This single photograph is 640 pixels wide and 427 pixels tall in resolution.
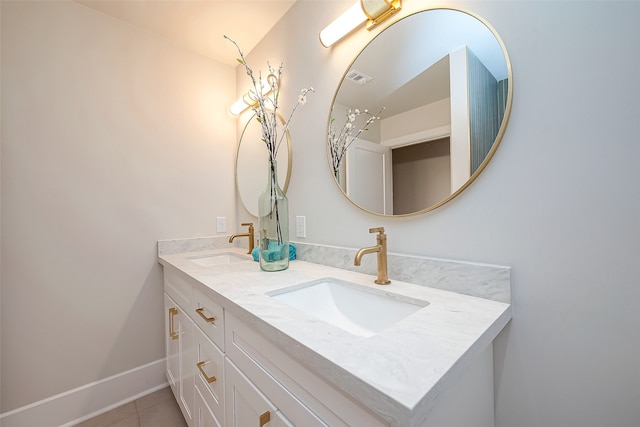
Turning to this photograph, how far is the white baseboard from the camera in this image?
1.27m

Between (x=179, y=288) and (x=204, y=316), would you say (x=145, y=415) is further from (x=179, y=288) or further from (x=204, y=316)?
(x=204, y=316)

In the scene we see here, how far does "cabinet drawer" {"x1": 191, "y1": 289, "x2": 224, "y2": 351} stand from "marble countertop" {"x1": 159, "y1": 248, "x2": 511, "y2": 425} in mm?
88

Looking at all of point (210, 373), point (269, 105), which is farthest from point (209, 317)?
point (269, 105)

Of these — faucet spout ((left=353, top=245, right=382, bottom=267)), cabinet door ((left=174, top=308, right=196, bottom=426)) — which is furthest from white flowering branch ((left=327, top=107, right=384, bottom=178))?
cabinet door ((left=174, top=308, right=196, bottom=426))

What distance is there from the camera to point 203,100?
74.1 inches

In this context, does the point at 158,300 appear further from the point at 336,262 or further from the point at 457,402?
the point at 457,402

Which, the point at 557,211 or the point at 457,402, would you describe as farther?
the point at 557,211

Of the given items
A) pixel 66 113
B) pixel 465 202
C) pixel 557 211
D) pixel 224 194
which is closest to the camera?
pixel 557 211

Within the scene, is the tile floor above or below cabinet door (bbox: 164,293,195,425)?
below

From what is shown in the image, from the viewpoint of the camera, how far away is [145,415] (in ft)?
4.69

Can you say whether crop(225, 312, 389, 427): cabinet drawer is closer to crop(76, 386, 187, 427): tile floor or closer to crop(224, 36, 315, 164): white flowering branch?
crop(224, 36, 315, 164): white flowering branch

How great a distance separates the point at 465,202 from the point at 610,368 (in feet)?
1.64

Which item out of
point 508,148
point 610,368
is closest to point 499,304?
point 610,368

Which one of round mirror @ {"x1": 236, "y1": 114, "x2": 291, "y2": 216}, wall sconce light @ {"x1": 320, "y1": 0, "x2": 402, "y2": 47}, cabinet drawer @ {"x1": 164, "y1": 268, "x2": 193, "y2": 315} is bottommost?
cabinet drawer @ {"x1": 164, "y1": 268, "x2": 193, "y2": 315}
